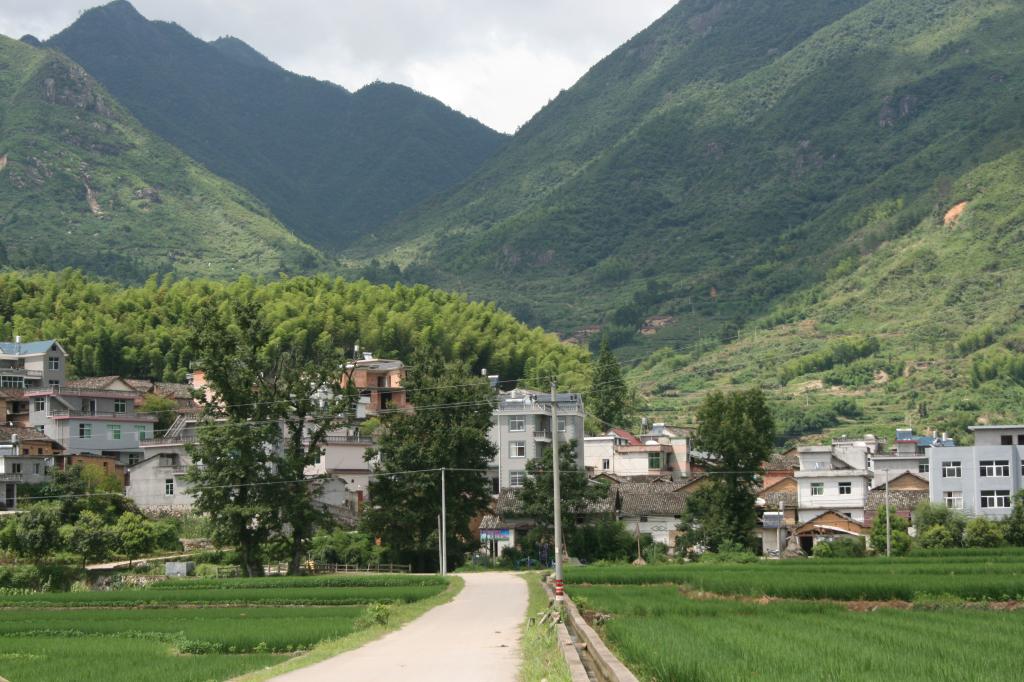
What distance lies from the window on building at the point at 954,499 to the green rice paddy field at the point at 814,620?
2339cm

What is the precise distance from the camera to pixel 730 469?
261 feet

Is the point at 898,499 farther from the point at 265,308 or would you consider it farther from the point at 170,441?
the point at 265,308

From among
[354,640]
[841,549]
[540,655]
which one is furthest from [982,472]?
[540,655]

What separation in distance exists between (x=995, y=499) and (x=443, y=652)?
60.3 meters

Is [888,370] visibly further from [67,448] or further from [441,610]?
[441,610]

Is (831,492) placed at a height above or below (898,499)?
above

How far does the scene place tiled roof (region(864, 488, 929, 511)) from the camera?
88.6 m

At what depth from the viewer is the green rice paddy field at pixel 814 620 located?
79.4ft

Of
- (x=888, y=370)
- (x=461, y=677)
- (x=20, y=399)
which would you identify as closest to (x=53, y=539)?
(x=20, y=399)

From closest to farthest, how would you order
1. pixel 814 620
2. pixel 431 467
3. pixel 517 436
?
pixel 814 620
pixel 431 467
pixel 517 436

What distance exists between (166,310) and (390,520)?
76.4 metres

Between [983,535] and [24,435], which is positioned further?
[24,435]

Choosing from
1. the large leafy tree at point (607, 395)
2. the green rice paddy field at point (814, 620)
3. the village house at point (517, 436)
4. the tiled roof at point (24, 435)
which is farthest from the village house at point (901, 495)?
the tiled roof at point (24, 435)

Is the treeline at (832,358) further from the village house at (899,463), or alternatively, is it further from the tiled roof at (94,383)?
the tiled roof at (94,383)
